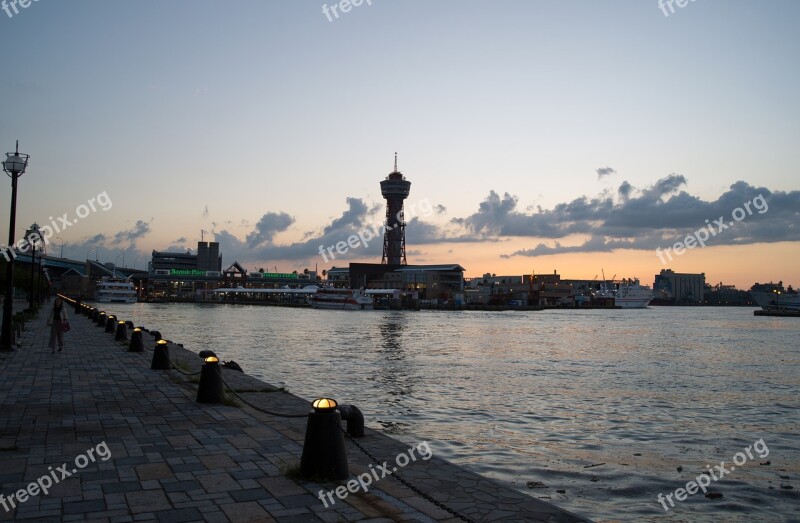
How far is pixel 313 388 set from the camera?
68.7 ft

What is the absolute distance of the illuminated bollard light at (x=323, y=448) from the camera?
7.39 m

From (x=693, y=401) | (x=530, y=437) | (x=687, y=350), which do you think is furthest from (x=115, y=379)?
(x=687, y=350)

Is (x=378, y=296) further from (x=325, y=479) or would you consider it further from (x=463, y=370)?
(x=325, y=479)

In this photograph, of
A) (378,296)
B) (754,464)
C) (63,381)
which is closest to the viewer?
(754,464)

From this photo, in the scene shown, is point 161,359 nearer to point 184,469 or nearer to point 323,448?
point 184,469

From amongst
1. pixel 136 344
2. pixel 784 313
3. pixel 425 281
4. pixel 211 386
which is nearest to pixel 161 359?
pixel 136 344

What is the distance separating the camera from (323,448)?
7441mm

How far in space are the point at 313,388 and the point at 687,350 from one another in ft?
104

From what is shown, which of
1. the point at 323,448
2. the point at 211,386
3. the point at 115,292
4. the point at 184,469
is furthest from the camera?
the point at 115,292

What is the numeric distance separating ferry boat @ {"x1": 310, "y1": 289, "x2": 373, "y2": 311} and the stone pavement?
128633 mm

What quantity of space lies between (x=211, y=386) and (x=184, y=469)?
16.6 ft

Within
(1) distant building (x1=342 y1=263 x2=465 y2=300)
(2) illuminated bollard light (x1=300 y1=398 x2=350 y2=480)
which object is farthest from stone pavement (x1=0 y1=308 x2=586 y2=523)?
(1) distant building (x1=342 y1=263 x2=465 y2=300)

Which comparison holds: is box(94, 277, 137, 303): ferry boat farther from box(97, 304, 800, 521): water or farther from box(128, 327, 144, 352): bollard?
box(128, 327, 144, 352): bollard

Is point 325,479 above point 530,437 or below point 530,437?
above
